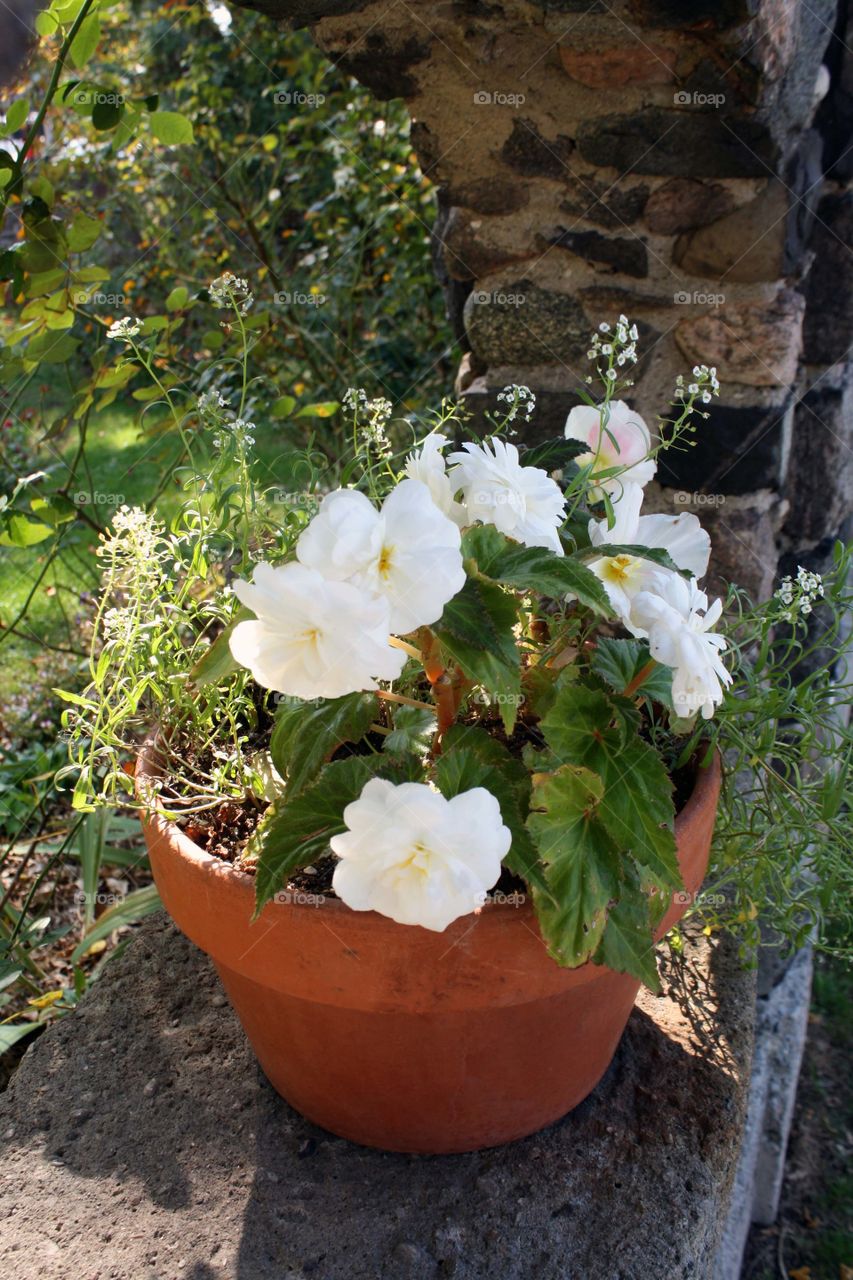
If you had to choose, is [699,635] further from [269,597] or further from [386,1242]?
[386,1242]

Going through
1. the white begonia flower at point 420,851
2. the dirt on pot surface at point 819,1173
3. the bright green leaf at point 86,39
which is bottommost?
the dirt on pot surface at point 819,1173

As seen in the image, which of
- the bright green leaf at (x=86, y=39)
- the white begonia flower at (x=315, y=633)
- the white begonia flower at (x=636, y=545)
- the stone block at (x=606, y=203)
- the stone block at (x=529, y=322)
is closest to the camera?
the white begonia flower at (x=315, y=633)

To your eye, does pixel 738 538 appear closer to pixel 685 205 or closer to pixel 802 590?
pixel 685 205

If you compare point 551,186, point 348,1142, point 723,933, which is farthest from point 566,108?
point 348,1142

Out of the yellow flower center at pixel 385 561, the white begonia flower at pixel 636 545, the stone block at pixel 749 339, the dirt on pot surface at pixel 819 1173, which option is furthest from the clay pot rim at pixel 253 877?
→ the dirt on pot surface at pixel 819 1173

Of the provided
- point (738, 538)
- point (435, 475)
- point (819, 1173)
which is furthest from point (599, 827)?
point (819, 1173)

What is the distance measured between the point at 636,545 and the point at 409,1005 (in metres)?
0.57

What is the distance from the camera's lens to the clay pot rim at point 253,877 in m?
1.12

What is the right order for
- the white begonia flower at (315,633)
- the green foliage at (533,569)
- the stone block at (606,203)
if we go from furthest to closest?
the stone block at (606,203) < the green foliage at (533,569) < the white begonia flower at (315,633)

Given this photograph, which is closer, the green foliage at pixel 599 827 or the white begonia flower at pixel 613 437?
the green foliage at pixel 599 827

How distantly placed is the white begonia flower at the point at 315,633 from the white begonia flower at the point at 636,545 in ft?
0.99

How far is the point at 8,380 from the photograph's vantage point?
1.82 metres

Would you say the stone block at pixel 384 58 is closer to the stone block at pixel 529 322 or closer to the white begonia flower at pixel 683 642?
the stone block at pixel 529 322

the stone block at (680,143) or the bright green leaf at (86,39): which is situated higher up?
the bright green leaf at (86,39)
